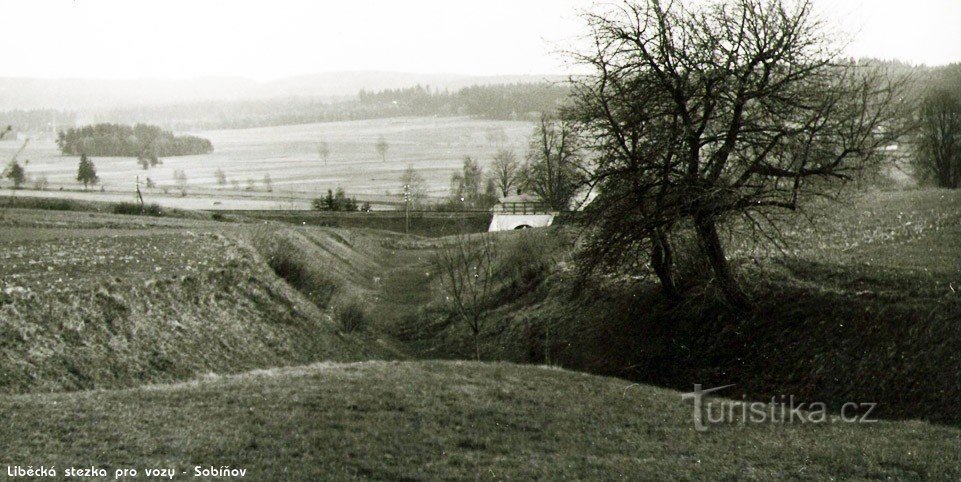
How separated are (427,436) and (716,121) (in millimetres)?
9880

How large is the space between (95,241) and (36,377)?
14289 millimetres

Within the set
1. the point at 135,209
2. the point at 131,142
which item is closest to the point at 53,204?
the point at 135,209

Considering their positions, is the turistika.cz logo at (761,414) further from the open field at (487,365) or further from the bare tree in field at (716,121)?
the bare tree in field at (716,121)

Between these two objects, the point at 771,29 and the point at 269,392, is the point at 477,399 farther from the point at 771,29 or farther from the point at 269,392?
the point at 771,29

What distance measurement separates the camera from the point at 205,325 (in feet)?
61.4

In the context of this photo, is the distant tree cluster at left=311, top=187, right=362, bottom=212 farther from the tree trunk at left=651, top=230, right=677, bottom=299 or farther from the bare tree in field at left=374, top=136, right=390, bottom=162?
the tree trunk at left=651, top=230, right=677, bottom=299

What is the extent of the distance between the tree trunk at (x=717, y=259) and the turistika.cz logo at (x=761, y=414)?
422 centimetres

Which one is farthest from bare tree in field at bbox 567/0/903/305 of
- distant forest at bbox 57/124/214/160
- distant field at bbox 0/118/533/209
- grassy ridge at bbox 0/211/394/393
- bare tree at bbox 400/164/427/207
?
bare tree at bbox 400/164/427/207

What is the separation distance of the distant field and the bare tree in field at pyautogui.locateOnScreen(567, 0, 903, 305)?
52.5 m

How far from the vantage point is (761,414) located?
1108 centimetres

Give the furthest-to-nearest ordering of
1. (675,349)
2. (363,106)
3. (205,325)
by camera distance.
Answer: (363,106), (205,325), (675,349)

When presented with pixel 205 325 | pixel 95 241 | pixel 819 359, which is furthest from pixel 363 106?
pixel 819 359

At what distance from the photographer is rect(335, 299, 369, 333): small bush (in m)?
23.9

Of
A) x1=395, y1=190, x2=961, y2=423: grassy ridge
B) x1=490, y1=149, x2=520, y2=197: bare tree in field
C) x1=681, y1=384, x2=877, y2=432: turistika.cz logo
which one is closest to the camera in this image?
x1=681, y1=384, x2=877, y2=432: turistika.cz logo
